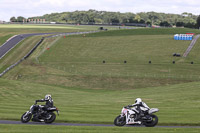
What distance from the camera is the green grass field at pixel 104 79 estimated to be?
2908cm

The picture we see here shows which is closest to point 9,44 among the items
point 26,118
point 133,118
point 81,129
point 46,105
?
point 26,118

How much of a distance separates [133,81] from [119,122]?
43.4 m

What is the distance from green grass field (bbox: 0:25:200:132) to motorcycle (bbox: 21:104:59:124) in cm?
119

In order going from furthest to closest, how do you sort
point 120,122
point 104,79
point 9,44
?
point 9,44 < point 104,79 < point 120,122

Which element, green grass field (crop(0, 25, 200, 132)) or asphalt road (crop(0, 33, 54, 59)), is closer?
green grass field (crop(0, 25, 200, 132))

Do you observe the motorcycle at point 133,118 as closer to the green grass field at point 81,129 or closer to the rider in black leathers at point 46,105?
the green grass field at point 81,129

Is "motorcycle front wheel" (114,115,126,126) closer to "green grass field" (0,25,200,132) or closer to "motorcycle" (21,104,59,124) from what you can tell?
"green grass field" (0,25,200,132)

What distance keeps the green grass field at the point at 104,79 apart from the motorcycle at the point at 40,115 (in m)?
1.19

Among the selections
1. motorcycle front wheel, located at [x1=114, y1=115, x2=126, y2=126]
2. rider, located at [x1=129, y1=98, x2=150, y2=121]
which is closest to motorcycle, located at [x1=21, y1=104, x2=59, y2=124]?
motorcycle front wheel, located at [x1=114, y1=115, x2=126, y2=126]

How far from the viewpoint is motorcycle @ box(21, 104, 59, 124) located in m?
24.6

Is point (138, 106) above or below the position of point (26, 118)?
above

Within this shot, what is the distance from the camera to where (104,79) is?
67.6 metres

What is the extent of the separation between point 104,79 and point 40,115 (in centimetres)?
4315

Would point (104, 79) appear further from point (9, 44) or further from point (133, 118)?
point (9, 44)
